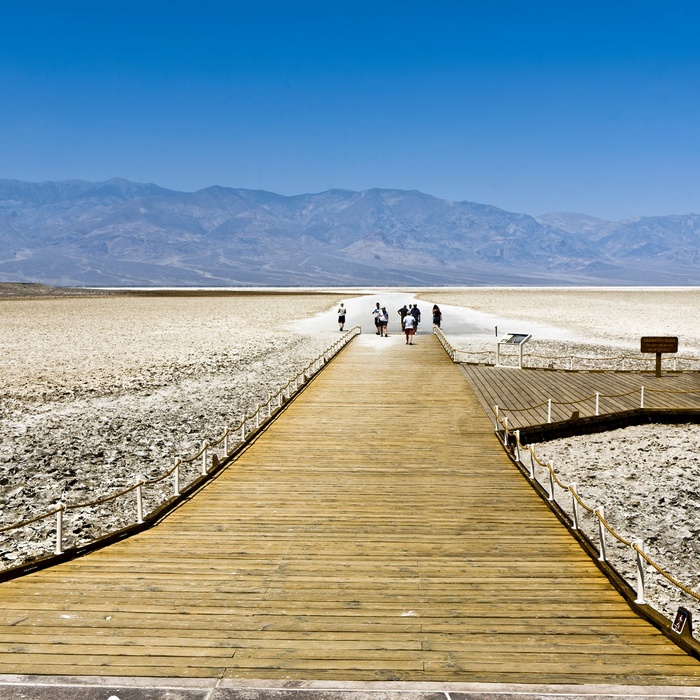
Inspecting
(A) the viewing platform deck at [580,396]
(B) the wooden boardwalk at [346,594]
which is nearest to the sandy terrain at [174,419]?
(A) the viewing platform deck at [580,396]

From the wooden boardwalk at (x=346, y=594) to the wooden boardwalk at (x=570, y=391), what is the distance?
583cm

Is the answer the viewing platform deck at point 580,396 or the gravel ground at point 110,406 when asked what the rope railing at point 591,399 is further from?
the gravel ground at point 110,406

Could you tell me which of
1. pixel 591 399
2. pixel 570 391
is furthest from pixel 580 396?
pixel 570 391

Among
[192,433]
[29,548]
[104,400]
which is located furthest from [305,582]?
[104,400]

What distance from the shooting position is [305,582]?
28.5ft

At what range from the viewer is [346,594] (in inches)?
328

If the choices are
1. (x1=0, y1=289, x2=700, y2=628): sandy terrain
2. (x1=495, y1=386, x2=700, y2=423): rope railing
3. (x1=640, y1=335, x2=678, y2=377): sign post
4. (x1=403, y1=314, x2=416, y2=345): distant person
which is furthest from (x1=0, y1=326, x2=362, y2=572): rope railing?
(x1=640, y1=335, x2=678, y2=377): sign post

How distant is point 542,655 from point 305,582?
3.11 m

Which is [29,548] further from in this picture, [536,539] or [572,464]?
A: [572,464]

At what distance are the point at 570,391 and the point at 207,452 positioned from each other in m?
11.8

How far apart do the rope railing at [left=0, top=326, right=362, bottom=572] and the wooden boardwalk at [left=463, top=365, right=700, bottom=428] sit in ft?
20.3

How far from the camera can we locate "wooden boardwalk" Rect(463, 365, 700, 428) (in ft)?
63.8

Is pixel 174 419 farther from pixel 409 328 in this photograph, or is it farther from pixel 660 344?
pixel 660 344

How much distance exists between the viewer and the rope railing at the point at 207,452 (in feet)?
32.3
